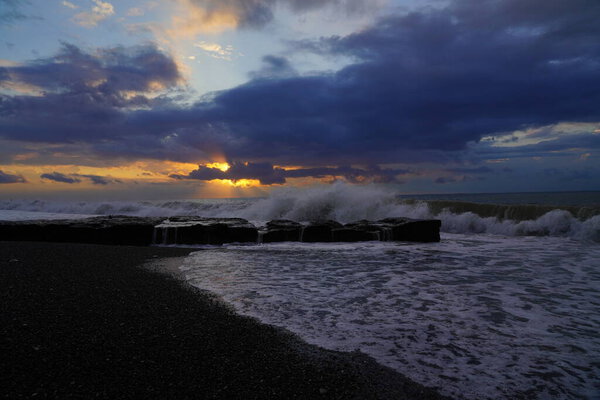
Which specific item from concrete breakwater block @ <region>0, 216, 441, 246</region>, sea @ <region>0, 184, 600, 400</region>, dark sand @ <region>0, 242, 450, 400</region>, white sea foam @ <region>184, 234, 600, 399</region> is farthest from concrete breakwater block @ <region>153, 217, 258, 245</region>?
dark sand @ <region>0, 242, 450, 400</region>

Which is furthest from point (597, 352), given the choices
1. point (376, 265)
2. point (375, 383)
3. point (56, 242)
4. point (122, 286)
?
point (56, 242)

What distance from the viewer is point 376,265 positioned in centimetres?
724

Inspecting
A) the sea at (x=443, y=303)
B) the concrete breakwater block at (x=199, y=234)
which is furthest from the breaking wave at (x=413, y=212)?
the concrete breakwater block at (x=199, y=234)

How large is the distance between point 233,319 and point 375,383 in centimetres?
176

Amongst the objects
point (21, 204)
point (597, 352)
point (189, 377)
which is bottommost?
point (597, 352)

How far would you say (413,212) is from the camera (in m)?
17.8

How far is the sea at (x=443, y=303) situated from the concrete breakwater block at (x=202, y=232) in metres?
0.57

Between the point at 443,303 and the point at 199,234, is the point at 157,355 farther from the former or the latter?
the point at 199,234

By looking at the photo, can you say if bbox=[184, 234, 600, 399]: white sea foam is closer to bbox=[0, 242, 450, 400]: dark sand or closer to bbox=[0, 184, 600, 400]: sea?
bbox=[0, 184, 600, 400]: sea

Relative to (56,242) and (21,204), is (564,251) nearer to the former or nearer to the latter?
(56,242)

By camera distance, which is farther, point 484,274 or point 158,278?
point 484,274

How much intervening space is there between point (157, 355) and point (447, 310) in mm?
3237

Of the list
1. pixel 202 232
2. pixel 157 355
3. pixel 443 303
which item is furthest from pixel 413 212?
pixel 157 355

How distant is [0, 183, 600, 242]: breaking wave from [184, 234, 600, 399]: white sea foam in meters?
5.55
